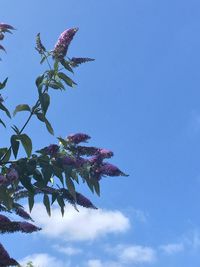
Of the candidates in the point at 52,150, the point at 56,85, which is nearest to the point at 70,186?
the point at 52,150

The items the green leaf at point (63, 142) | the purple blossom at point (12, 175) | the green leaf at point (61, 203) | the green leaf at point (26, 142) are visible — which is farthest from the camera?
the green leaf at point (63, 142)

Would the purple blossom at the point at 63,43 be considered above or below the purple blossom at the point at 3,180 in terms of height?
above

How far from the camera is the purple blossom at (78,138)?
452 cm

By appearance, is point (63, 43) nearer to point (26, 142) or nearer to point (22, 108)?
point (22, 108)

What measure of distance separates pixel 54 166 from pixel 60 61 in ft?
4.07

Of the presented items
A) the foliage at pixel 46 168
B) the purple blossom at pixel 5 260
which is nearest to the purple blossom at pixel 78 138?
the foliage at pixel 46 168

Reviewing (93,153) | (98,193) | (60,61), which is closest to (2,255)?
(98,193)

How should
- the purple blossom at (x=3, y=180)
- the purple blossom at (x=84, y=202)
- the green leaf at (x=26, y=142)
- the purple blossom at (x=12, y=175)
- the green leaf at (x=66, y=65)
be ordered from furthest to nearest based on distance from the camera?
the green leaf at (x=66, y=65)
the green leaf at (x=26, y=142)
the purple blossom at (x=84, y=202)
the purple blossom at (x=12, y=175)
the purple blossom at (x=3, y=180)

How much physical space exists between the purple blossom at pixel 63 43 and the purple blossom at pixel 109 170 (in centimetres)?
120

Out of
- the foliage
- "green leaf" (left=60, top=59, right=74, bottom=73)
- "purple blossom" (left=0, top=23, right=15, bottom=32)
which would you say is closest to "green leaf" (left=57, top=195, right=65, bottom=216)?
the foliage

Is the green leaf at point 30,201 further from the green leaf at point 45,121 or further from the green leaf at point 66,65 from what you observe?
the green leaf at point 66,65

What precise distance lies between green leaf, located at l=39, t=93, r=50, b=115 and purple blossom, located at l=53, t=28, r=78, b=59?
0.53 meters

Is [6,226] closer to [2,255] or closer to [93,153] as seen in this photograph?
[2,255]

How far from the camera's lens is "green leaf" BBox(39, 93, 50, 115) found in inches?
171
